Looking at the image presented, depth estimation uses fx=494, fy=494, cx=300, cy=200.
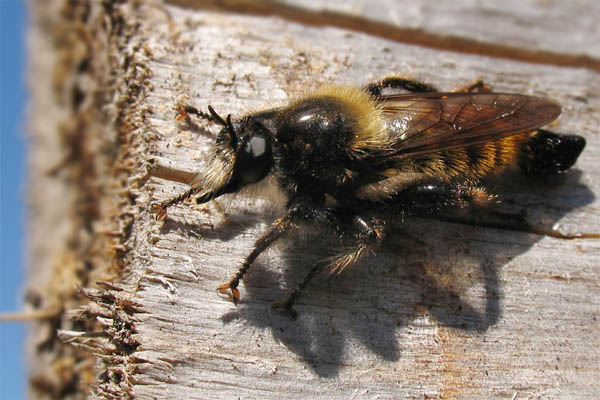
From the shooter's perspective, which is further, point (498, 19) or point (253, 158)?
point (498, 19)

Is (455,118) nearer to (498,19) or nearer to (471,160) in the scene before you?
(471,160)

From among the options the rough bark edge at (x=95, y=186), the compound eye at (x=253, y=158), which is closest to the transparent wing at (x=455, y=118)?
the compound eye at (x=253, y=158)

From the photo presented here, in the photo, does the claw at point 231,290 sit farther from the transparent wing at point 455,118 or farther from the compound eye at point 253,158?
the transparent wing at point 455,118

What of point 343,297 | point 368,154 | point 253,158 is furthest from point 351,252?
point 253,158

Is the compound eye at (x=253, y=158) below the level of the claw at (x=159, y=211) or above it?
above

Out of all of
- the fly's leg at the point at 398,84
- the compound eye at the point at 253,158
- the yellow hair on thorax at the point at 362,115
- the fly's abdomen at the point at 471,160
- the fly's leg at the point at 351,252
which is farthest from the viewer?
the fly's leg at the point at 398,84

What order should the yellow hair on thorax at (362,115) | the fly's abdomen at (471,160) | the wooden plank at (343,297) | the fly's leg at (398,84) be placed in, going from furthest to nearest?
the fly's leg at (398,84) → the fly's abdomen at (471,160) → the yellow hair on thorax at (362,115) → the wooden plank at (343,297)

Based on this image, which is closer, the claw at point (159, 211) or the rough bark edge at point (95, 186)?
the rough bark edge at point (95, 186)
